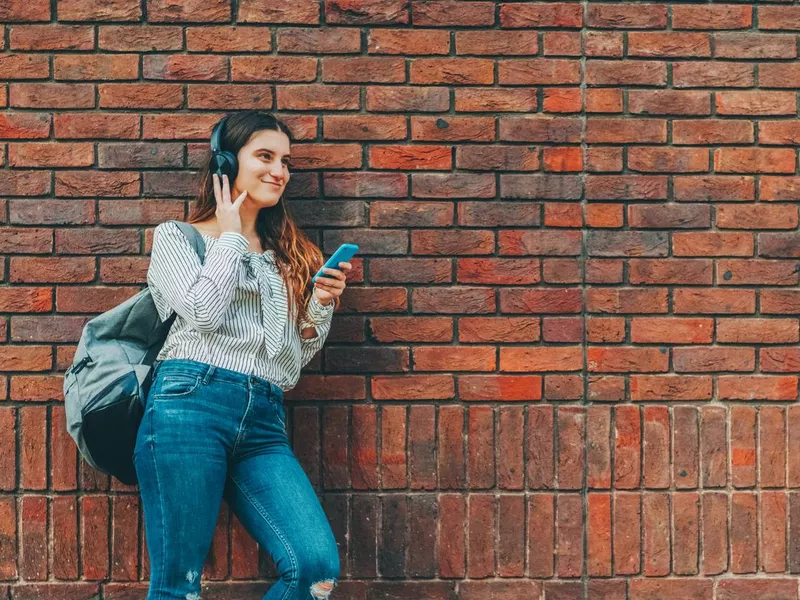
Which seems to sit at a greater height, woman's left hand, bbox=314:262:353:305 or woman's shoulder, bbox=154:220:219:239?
woman's shoulder, bbox=154:220:219:239

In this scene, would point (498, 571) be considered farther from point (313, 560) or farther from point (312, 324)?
point (312, 324)

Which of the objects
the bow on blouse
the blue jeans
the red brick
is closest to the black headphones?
the bow on blouse

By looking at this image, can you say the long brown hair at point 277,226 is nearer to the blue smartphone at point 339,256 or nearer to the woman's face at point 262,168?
the woman's face at point 262,168

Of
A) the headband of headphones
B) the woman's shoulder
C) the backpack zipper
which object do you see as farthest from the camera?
the headband of headphones

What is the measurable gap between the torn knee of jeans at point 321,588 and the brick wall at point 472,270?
0.65 meters

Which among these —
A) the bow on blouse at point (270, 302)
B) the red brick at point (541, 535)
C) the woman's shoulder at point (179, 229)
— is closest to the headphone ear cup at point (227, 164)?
the woman's shoulder at point (179, 229)

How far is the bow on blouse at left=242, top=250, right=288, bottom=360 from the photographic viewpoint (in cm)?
293

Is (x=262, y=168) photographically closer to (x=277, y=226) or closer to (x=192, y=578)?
(x=277, y=226)

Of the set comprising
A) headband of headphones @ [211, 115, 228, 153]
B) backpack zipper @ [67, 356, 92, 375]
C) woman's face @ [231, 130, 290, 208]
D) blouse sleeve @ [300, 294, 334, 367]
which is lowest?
backpack zipper @ [67, 356, 92, 375]

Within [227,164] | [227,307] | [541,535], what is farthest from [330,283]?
[541,535]

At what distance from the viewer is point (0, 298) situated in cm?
340

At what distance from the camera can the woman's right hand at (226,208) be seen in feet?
9.62

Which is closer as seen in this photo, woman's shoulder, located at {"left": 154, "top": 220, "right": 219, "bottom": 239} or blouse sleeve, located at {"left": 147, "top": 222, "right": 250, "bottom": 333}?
blouse sleeve, located at {"left": 147, "top": 222, "right": 250, "bottom": 333}

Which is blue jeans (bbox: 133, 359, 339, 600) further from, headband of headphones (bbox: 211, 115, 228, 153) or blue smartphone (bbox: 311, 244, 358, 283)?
headband of headphones (bbox: 211, 115, 228, 153)
